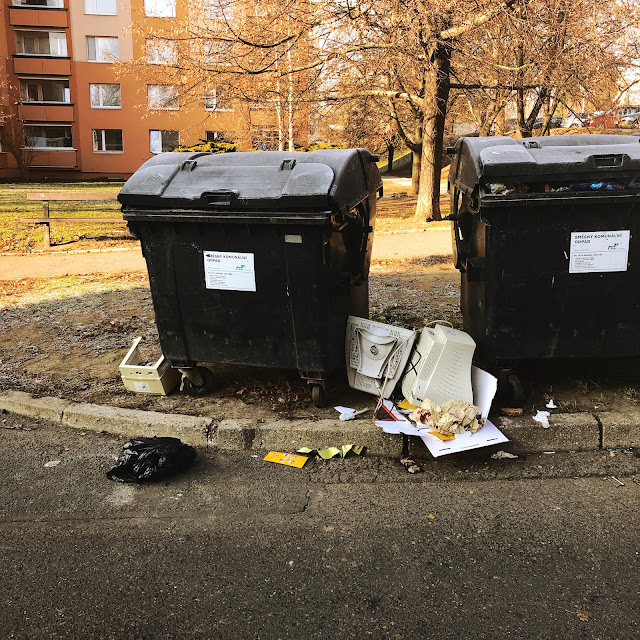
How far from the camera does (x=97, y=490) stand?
11.0 ft

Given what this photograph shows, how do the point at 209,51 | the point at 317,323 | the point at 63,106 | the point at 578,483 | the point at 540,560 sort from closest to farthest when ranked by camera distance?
the point at 540,560
the point at 578,483
the point at 317,323
the point at 209,51
the point at 63,106

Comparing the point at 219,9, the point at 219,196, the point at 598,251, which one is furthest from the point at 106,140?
the point at 598,251

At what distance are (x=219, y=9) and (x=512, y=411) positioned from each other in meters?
11.1

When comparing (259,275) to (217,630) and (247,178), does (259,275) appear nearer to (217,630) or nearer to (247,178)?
(247,178)

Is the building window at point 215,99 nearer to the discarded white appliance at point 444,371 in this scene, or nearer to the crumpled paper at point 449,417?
the discarded white appliance at point 444,371

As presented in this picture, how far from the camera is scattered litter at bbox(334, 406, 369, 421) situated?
389 cm

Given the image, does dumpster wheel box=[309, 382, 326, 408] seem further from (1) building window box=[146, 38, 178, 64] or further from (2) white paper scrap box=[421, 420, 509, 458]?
(1) building window box=[146, 38, 178, 64]

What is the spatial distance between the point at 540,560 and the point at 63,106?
1564 inches

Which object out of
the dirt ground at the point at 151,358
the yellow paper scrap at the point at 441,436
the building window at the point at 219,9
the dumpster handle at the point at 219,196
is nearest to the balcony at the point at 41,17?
the building window at the point at 219,9

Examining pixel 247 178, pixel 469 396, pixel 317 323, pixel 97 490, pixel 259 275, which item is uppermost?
pixel 247 178

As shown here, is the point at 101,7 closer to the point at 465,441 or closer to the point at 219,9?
the point at 219,9

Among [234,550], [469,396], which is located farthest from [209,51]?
[234,550]

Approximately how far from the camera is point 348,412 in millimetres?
3945

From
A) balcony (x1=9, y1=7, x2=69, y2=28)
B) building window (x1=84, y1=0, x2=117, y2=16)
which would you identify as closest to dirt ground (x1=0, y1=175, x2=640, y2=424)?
building window (x1=84, y1=0, x2=117, y2=16)
